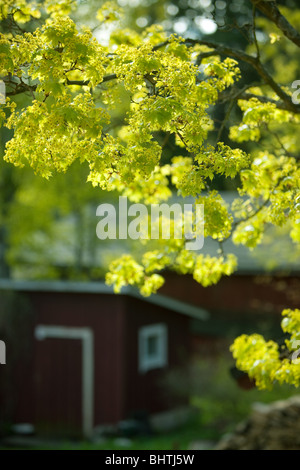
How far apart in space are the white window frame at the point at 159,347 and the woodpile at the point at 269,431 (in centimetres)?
410

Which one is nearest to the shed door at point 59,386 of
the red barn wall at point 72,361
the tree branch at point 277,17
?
the red barn wall at point 72,361

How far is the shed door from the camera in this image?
12414 millimetres

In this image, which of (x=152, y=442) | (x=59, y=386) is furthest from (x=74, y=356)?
(x=152, y=442)

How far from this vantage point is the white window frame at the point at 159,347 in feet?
42.7

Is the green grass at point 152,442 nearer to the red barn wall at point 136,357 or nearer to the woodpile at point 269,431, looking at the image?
the red barn wall at point 136,357

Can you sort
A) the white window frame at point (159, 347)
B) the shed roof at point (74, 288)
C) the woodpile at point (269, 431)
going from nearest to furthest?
1. the woodpile at point (269, 431)
2. the shed roof at point (74, 288)
3. the white window frame at point (159, 347)

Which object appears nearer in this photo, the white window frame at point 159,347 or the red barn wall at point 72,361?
the red barn wall at point 72,361

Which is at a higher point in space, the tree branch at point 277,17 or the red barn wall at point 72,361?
the tree branch at point 277,17

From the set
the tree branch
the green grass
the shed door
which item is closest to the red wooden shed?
the shed door

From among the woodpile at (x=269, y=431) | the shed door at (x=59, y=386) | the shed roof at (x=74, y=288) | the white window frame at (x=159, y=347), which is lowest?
the woodpile at (x=269, y=431)

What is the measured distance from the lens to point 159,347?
13773 mm

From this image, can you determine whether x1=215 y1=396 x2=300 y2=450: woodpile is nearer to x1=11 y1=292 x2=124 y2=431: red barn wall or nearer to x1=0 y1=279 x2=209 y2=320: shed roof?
x1=11 y1=292 x2=124 y2=431: red barn wall

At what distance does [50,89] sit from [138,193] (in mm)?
2321

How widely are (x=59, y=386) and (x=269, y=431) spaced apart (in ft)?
18.5
